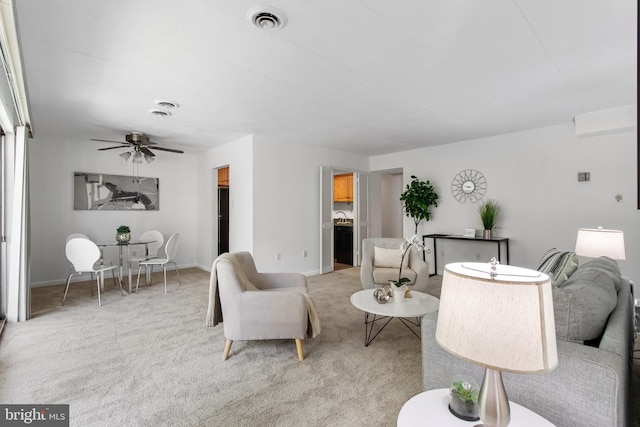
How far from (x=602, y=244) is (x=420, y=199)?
121 inches

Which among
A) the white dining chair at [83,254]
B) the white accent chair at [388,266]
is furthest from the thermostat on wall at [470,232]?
the white dining chair at [83,254]

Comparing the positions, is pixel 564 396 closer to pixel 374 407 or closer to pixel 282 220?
pixel 374 407

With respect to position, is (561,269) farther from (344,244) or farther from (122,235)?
(122,235)

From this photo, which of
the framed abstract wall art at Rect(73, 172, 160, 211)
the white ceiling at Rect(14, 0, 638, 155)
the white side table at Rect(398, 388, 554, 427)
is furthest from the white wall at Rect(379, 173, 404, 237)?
the white side table at Rect(398, 388, 554, 427)

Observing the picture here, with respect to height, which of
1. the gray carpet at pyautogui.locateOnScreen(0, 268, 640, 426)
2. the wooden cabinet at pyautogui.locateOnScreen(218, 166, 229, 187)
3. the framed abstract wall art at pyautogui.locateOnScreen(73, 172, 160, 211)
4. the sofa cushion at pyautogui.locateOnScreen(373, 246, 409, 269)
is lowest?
the gray carpet at pyautogui.locateOnScreen(0, 268, 640, 426)

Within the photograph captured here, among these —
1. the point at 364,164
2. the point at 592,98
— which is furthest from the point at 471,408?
the point at 364,164

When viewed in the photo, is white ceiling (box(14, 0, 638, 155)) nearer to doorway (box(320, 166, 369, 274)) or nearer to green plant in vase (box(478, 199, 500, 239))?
green plant in vase (box(478, 199, 500, 239))

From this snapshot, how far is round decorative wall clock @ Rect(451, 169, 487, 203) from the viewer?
200 inches

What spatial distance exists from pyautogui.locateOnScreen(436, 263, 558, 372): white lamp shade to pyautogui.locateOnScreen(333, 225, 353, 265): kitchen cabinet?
18.9 feet

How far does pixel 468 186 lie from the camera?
521 cm

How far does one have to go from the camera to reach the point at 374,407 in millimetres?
1871

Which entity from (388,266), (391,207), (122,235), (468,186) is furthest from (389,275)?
(391,207)

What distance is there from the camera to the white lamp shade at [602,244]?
2.44m

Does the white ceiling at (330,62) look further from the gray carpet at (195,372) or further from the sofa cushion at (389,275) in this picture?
the gray carpet at (195,372)
